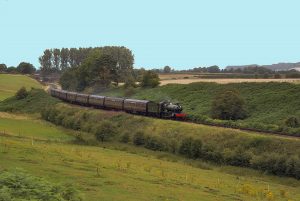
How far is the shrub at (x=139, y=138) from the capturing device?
2196 inches

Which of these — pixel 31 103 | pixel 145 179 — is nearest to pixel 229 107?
pixel 145 179

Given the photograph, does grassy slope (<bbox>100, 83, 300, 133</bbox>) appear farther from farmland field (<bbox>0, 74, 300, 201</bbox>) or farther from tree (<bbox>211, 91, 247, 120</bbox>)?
farmland field (<bbox>0, 74, 300, 201</bbox>)

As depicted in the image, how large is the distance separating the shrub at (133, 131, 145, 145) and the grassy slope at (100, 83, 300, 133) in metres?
13.6

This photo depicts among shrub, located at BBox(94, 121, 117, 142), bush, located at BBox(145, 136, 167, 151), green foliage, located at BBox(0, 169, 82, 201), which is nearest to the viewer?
green foliage, located at BBox(0, 169, 82, 201)

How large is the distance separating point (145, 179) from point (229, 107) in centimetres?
3936

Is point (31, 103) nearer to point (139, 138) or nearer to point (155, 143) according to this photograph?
point (139, 138)

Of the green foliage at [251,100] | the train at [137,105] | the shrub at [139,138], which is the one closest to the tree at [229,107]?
the green foliage at [251,100]

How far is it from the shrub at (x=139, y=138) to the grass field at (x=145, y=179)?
14149 millimetres

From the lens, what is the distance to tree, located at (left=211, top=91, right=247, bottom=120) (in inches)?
2630

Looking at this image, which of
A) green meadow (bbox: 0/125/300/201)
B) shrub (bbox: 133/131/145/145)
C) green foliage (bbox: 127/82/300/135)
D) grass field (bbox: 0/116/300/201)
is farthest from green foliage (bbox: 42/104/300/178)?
green foliage (bbox: 127/82/300/135)

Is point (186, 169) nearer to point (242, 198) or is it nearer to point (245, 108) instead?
point (242, 198)

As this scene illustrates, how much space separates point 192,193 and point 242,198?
3.18m

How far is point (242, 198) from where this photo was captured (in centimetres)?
2752

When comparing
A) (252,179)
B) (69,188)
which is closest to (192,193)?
(69,188)
